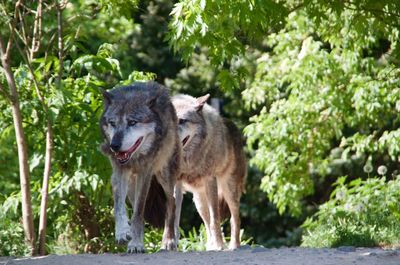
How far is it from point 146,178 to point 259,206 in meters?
15.6

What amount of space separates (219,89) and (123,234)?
14.0ft

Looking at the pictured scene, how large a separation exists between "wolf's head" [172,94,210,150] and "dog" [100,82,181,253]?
41.6 inches

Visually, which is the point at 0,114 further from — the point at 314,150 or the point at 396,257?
the point at 314,150

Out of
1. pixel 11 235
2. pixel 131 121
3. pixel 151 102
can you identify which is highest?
pixel 151 102

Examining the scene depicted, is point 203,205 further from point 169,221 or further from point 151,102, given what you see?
point 151,102

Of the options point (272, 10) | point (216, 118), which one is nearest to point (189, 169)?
point (216, 118)

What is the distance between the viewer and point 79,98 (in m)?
10.3

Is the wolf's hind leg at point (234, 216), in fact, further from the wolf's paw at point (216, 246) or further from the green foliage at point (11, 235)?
the green foliage at point (11, 235)

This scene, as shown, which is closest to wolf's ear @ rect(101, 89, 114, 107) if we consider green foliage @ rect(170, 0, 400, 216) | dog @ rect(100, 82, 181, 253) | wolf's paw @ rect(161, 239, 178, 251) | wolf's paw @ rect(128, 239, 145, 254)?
dog @ rect(100, 82, 181, 253)

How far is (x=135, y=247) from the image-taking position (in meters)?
8.81

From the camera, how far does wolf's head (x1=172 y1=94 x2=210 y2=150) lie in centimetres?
1078

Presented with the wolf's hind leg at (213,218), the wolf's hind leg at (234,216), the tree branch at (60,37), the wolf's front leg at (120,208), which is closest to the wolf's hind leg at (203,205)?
the wolf's hind leg at (234,216)

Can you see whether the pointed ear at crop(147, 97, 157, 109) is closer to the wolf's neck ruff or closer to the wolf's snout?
the wolf's neck ruff

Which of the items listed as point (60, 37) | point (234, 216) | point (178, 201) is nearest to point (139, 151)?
point (60, 37)
